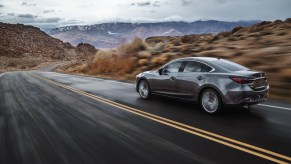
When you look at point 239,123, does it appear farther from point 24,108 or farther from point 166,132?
point 24,108

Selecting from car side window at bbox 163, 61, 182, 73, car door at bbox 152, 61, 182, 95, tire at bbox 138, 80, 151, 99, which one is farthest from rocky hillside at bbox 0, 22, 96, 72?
car side window at bbox 163, 61, 182, 73

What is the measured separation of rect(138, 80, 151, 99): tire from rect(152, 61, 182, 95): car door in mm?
405

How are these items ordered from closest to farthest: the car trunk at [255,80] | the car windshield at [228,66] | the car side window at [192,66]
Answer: the car trunk at [255,80] → the car windshield at [228,66] → the car side window at [192,66]

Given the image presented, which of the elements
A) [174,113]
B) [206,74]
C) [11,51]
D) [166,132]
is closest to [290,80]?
[206,74]

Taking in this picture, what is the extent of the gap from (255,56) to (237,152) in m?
12.0

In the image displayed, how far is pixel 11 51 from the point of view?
361 ft

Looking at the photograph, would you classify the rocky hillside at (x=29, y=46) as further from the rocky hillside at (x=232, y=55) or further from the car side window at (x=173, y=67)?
the car side window at (x=173, y=67)

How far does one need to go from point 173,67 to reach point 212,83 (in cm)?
184

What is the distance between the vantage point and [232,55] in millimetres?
17750

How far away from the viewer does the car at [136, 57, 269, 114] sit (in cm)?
755

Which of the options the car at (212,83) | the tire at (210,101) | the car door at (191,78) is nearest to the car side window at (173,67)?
the car at (212,83)

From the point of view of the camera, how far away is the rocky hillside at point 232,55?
43.9 ft

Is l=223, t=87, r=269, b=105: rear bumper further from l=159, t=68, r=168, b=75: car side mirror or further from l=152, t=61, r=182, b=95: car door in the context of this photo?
l=159, t=68, r=168, b=75: car side mirror

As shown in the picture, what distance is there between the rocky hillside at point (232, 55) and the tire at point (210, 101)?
4213mm
